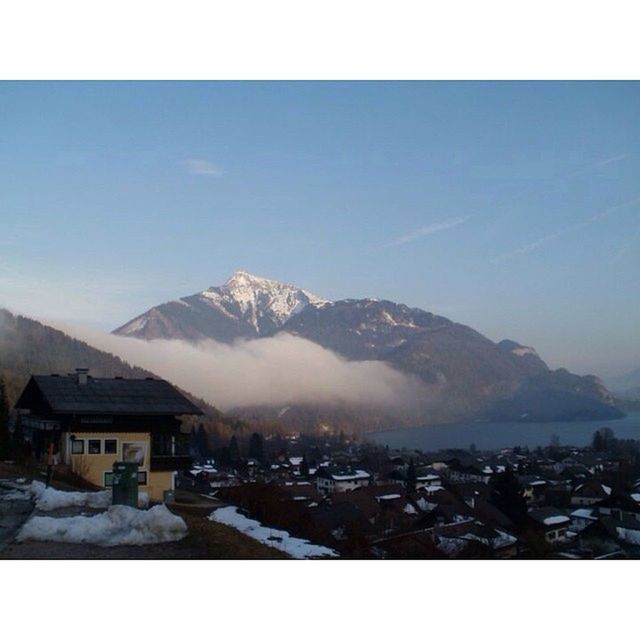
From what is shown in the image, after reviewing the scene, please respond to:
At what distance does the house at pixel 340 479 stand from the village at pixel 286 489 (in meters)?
0.02

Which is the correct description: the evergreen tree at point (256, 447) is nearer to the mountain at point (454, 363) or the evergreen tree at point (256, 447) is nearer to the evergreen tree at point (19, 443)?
the mountain at point (454, 363)

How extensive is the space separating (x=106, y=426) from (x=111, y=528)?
195cm

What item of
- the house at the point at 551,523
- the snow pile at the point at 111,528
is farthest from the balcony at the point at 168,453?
the house at the point at 551,523

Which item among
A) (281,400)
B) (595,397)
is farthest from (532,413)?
(281,400)

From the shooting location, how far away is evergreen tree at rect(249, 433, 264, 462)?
8.20 metres

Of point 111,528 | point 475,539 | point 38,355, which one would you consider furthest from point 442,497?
point 38,355

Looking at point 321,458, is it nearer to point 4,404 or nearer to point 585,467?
point 585,467

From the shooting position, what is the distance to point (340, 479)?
7.85 metres

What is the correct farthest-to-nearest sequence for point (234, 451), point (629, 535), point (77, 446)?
point (234, 451), point (629, 535), point (77, 446)

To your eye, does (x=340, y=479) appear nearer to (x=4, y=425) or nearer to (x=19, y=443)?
(x=19, y=443)

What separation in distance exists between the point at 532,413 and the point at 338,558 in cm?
468

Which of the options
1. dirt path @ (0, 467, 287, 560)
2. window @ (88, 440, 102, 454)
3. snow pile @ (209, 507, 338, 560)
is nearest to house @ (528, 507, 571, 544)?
snow pile @ (209, 507, 338, 560)

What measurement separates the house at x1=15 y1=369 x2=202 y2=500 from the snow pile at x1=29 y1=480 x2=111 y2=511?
70cm

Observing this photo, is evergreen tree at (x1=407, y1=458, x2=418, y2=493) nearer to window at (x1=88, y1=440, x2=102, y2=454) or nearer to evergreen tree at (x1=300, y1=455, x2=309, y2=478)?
evergreen tree at (x1=300, y1=455, x2=309, y2=478)
